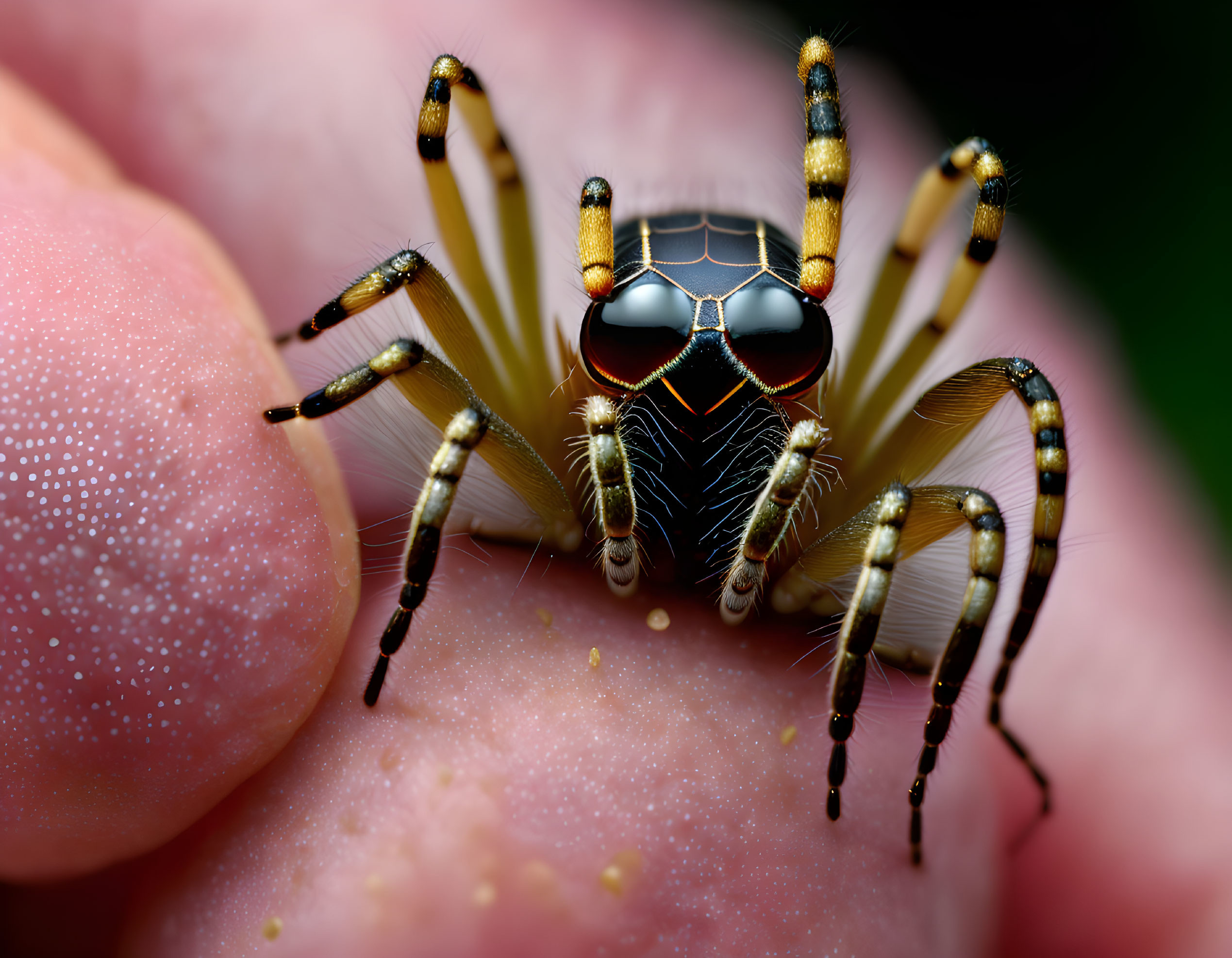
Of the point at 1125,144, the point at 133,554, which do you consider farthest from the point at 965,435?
the point at 1125,144

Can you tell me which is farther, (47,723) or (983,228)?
(983,228)

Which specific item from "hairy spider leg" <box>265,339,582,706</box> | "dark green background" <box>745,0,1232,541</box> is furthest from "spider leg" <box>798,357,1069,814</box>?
"dark green background" <box>745,0,1232,541</box>

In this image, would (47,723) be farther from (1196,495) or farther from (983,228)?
(1196,495)

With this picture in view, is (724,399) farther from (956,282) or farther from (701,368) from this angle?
(956,282)

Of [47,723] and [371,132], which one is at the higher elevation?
[371,132]

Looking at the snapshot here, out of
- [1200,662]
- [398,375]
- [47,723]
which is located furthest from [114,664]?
[1200,662]

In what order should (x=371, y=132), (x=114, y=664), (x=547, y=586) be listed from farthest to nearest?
1. (x=371, y=132)
2. (x=547, y=586)
3. (x=114, y=664)

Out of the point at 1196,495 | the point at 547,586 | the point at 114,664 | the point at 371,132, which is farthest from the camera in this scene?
the point at 1196,495
